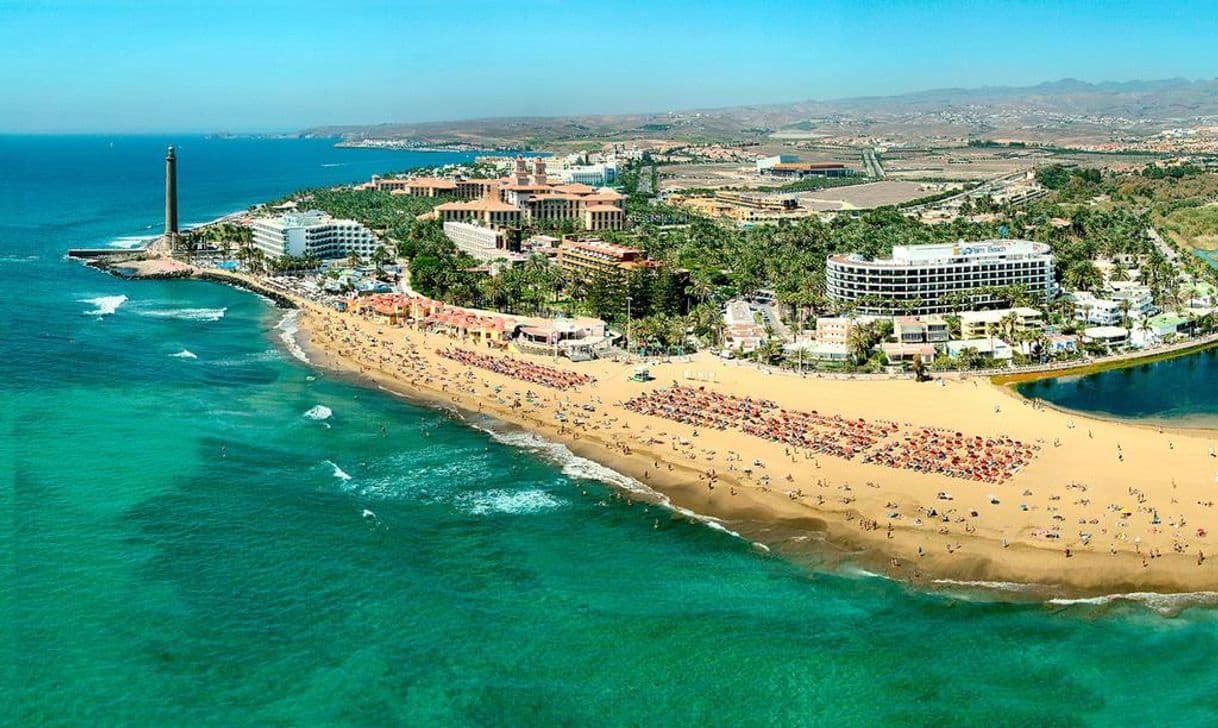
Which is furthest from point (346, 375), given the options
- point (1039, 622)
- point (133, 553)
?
point (1039, 622)

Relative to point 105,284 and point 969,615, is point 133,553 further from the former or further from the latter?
point 105,284

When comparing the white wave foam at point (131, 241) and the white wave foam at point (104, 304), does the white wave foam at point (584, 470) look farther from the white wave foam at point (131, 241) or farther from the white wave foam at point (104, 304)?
the white wave foam at point (131, 241)

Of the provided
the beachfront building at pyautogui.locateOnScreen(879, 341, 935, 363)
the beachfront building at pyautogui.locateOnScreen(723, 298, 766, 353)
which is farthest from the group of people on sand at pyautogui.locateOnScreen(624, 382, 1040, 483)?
the beachfront building at pyautogui.locateOnScreen(879, 341, 935, 363)

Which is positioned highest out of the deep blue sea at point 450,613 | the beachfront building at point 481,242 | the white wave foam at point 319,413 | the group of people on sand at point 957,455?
the beachfront building at point 481,242

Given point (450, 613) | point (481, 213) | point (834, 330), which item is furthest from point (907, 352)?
point (481, 213)

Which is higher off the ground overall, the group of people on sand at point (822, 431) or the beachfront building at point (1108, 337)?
the beachfront building at point (1108, 337)

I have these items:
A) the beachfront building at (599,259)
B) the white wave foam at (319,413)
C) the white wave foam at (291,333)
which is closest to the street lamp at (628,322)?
the beachfront building at (599,259)
